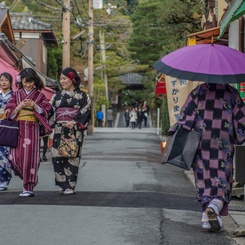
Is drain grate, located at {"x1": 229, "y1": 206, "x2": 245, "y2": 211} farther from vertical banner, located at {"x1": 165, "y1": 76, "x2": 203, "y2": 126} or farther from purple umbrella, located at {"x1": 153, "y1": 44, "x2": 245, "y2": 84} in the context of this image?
vertical banner, located at {"x1": 165, "y1": 76, "x2": 203, "y2": 126}

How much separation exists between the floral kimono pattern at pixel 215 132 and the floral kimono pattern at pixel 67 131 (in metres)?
2.33

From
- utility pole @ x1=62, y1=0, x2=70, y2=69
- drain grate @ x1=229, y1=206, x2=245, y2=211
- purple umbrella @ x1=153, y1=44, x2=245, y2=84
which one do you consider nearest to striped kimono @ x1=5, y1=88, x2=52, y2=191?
purple umbrella @ x1=153, y1=44, x2=245, y2=84

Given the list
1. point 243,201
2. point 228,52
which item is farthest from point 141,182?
point 228,52

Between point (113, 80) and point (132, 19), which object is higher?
point (132, 19)

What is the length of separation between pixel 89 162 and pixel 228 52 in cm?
716

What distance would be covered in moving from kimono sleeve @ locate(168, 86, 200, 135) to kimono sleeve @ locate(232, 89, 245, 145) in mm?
449

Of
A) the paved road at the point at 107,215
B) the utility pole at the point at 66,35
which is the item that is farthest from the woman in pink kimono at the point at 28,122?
the utility pole at the point at 66,35

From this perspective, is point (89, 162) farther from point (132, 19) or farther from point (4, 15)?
point (132, 19)

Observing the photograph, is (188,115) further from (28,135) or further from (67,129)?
(28,135)

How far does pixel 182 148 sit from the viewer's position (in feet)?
15.4

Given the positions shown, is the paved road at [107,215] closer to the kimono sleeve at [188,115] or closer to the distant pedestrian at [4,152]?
the distant pedestrian at [4,152]

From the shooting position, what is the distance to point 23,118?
21.5 ft

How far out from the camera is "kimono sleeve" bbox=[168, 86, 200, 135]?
15.7ft

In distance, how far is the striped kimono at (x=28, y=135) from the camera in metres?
6.48
